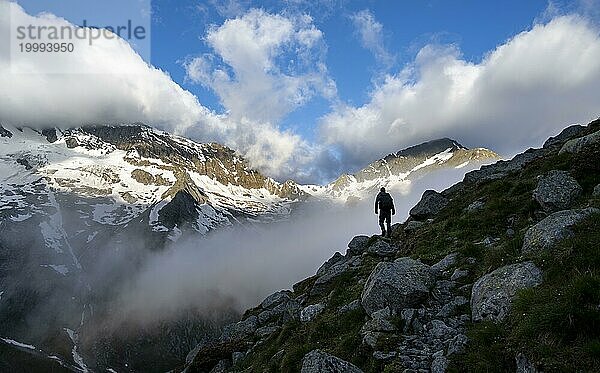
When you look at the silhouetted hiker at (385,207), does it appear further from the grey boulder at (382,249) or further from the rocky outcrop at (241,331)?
the rocky outcrop at (241,331)

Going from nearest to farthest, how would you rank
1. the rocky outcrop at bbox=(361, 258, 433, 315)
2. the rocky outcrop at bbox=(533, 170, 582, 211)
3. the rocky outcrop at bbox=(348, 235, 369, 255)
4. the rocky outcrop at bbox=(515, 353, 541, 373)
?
the rocky outcrop at bbox=(515, 353, 541, 373) < the rocky outcrop at bbox=(361, 258, 433, 315) < the rocky outcrop at bbox=(533, 170, 582, 211) < the rocky outcrop at bbox=(348, 235, 369, 255)

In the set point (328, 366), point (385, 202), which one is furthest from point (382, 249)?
point (328, 366)

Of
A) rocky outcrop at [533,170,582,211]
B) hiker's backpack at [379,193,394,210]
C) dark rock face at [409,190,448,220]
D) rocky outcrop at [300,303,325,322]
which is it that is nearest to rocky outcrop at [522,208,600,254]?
rocky outcrop at [533,170,582,211]

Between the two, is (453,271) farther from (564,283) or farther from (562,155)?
(562,155)

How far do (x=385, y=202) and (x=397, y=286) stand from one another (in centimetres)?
1961

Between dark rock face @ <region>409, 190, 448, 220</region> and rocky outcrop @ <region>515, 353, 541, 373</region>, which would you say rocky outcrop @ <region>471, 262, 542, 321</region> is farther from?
dark rock face @ <region>409, 190, 448, 220</region>

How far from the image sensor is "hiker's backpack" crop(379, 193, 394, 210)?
36094mm

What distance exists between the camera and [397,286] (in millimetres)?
17016

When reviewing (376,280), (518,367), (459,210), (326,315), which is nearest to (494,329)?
(518,367)

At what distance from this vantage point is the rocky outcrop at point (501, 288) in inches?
505

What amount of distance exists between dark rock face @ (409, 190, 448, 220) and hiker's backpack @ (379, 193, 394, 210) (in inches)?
83.1

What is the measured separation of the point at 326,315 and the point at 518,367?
12078 mm

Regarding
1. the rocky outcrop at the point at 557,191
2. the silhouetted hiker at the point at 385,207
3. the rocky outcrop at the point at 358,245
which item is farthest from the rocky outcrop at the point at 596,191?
the rocky outcrop at the point at 358,245

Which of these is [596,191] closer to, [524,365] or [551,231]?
[551,231]
